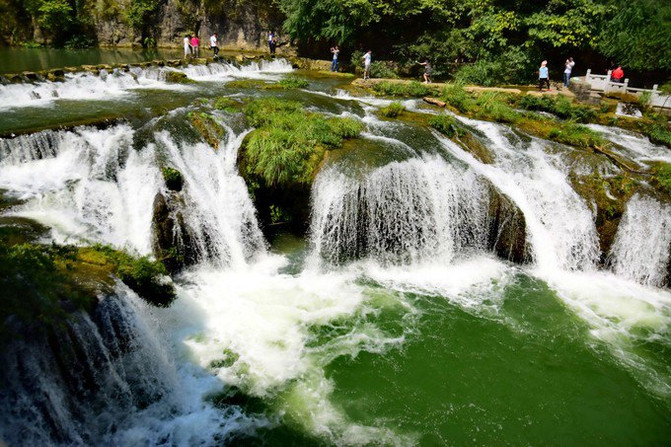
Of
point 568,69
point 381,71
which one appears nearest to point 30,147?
point 381,71

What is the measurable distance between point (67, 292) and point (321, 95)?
43.7 ft

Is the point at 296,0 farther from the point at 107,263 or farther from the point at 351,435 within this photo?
the point at 351,435

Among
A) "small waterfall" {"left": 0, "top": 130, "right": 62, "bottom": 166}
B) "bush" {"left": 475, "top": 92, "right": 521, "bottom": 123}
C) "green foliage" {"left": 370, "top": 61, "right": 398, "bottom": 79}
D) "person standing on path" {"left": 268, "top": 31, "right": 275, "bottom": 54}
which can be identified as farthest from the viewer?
"person standing on path" {"left": 268, "top": 31, "right": 275, "bottom": 54}

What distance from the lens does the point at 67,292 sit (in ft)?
17.7

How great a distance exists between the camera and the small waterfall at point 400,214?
1050cm

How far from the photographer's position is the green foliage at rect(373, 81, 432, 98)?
17781mm

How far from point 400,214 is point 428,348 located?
3.78m

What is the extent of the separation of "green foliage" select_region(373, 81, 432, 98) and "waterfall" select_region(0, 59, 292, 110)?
25.3 feet

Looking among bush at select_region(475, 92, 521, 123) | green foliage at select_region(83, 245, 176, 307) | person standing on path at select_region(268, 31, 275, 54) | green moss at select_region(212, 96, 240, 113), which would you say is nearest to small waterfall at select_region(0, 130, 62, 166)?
green foliage at select_region(83, 245, 176, 307)

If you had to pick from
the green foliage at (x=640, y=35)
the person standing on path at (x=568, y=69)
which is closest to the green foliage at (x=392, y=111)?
the person standing on path at (x=568, y=69)

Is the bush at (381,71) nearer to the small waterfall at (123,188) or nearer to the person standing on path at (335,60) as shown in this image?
the person standing on path at (335,60)

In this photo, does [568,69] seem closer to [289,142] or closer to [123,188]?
[289,142]

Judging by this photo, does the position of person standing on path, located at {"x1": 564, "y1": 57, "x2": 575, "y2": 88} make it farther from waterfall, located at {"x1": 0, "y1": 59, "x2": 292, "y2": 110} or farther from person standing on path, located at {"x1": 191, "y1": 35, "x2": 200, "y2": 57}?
person standing on path, located at {"x1": 191, "y1": 35, "x2": 200, "y2": 57}

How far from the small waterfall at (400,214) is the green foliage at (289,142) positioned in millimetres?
700
